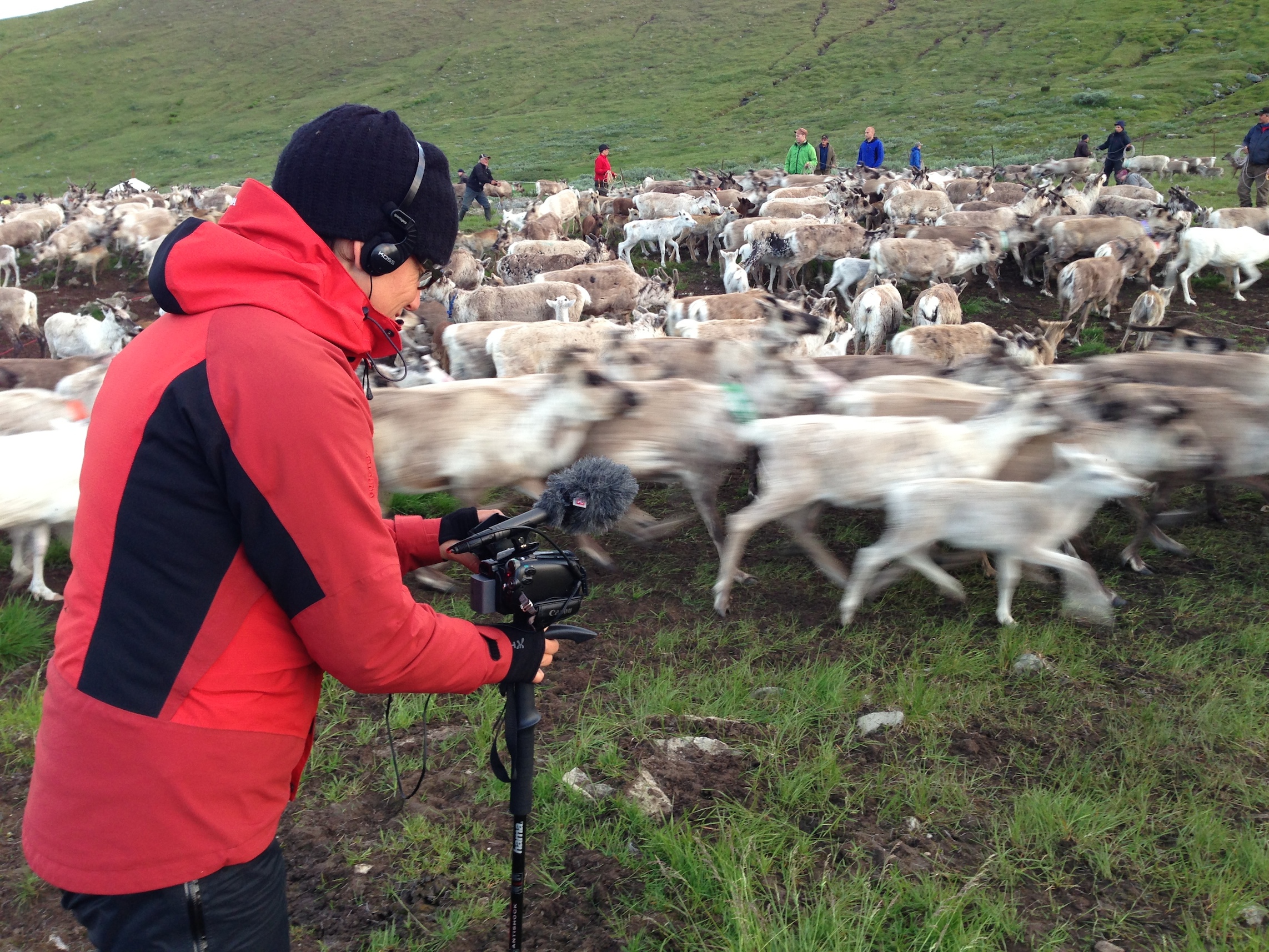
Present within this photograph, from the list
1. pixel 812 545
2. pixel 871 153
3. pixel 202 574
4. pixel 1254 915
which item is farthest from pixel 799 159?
pixel 202 574

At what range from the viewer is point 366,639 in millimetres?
1528

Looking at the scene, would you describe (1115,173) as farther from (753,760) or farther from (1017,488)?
(753,760)

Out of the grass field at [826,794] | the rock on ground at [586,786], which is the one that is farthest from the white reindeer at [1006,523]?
the rock on ground at [586,786]

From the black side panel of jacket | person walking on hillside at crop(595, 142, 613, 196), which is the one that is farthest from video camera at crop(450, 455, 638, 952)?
person walking on hillside at crop(595, 142, 613, 196)

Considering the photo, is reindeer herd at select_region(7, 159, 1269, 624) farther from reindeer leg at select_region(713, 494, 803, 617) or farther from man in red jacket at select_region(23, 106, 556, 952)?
man in red jacket at select_region(23, 106, 556, 952)

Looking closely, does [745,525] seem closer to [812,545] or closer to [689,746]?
[812,545]

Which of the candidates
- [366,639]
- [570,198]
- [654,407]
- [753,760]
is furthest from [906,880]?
[570,198]

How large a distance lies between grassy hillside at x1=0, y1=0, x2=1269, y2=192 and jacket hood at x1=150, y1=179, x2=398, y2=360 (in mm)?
35568

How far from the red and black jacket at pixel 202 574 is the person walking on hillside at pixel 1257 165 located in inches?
821

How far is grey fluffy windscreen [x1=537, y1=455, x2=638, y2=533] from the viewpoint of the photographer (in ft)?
6.38

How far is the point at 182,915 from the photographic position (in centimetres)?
153

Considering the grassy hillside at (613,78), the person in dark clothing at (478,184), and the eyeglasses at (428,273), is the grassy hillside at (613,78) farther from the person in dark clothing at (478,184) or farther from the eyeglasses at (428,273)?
the eyeglasses at (428,273)

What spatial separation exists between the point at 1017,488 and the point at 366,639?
13.5 ft

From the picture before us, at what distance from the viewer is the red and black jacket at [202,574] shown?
143 centimetres
